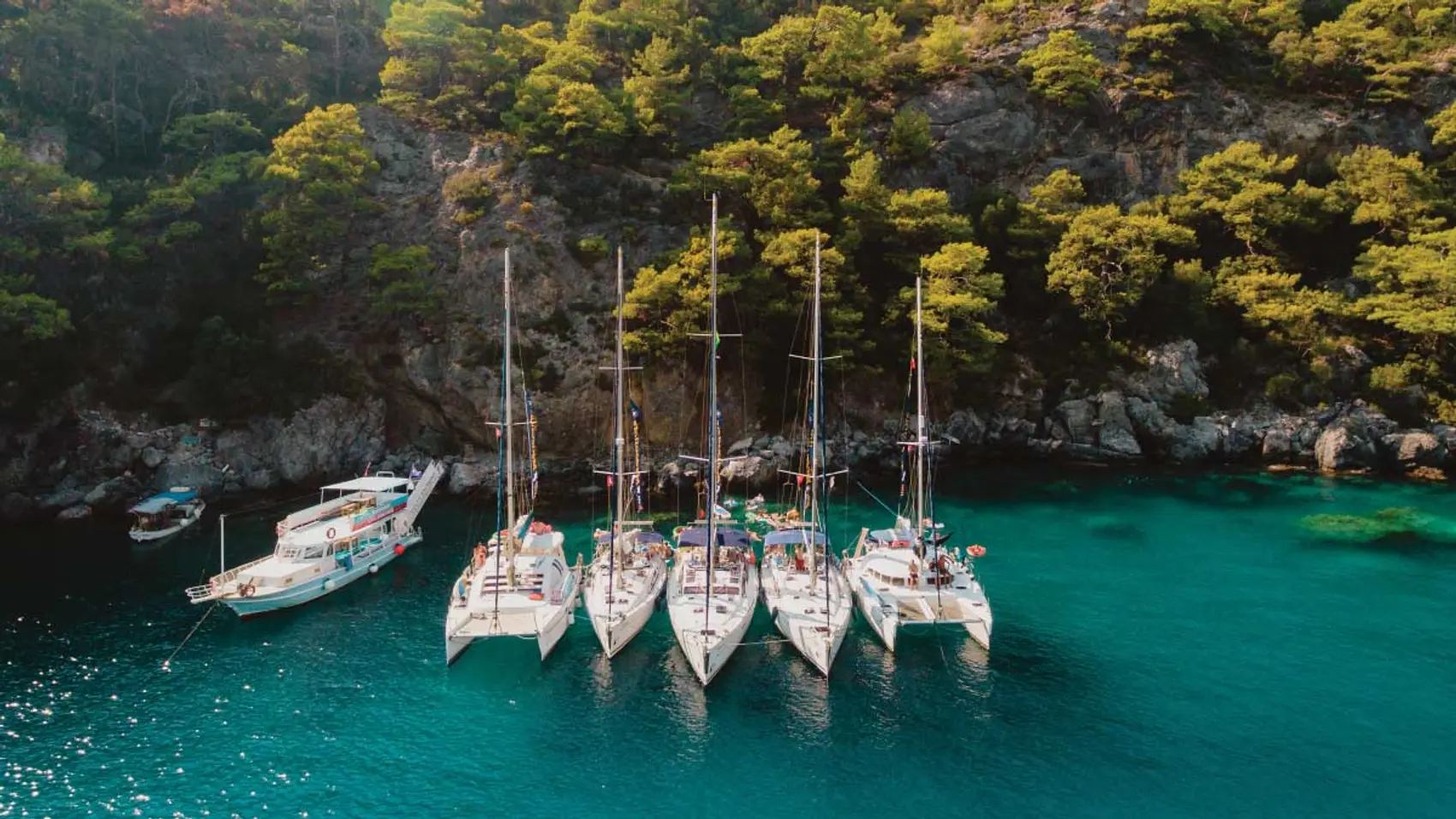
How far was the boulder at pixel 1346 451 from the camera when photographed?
176 ft

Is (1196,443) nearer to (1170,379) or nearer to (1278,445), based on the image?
(1278,445)

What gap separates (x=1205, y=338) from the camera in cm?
6194

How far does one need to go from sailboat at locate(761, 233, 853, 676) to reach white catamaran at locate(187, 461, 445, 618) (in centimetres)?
1947

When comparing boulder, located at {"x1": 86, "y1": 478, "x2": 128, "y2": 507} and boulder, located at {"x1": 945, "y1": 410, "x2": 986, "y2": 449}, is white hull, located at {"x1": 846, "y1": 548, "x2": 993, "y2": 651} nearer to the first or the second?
boulder, located at {"x1": 945, "y1": 410, "x2": 986, "y2": 449}

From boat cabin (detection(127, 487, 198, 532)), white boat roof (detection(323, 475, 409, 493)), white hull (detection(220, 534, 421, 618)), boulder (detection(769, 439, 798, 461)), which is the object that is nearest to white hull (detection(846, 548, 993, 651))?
boulder (detection(769, 439, 798, 461))

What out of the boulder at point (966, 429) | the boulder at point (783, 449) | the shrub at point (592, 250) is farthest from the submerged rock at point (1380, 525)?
the shrub at point (592, 250)

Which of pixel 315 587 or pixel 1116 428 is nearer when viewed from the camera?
pixel 315 587

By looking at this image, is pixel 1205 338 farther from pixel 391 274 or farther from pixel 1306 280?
pixel 391 274

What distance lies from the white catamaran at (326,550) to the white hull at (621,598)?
1242cm

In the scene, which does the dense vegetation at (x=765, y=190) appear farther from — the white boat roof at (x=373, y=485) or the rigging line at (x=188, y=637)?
the rigging line at (x=188, y=637)

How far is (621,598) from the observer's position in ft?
100

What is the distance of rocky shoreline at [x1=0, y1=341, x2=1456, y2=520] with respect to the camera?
48.3 meters

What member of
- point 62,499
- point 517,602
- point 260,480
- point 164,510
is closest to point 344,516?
point 164,510

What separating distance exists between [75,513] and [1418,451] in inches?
3305
